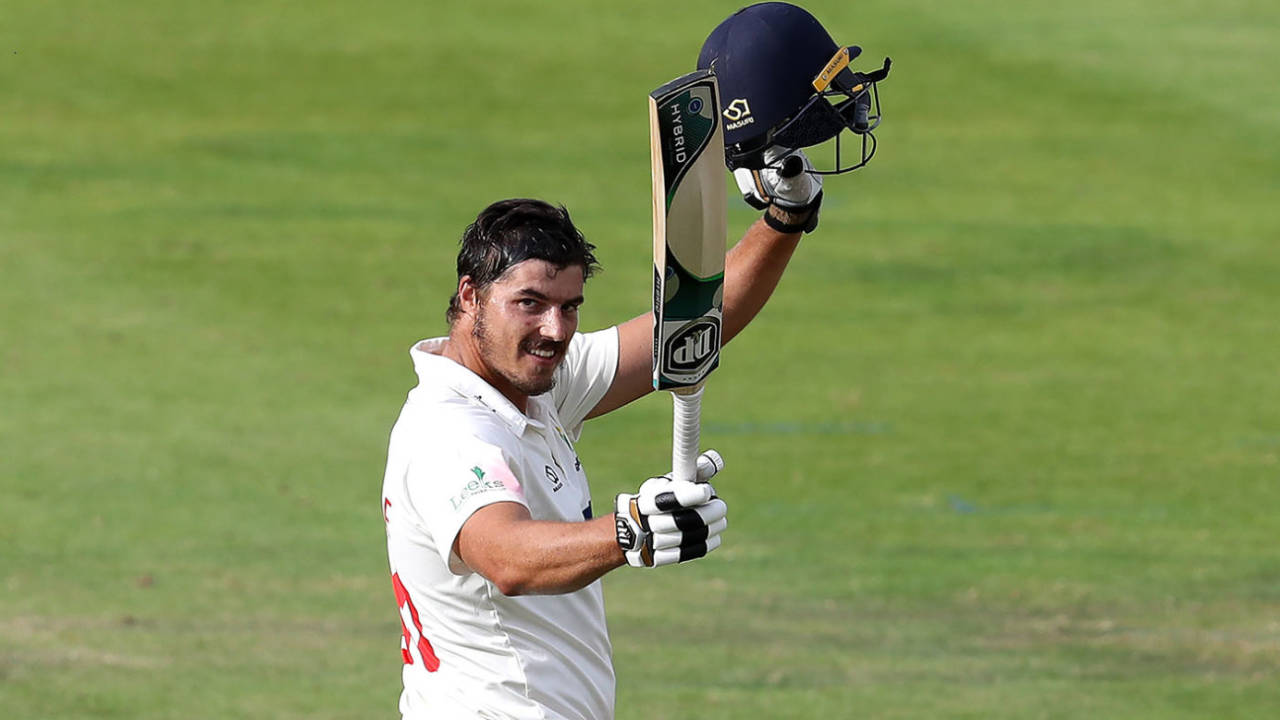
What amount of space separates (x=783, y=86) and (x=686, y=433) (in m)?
1.55

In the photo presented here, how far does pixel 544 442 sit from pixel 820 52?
147 centimetres

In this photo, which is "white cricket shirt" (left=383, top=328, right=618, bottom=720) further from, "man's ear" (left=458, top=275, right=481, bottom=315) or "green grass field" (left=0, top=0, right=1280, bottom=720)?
"green grass field" (left=0, top=0, right=1280, bottom=720)

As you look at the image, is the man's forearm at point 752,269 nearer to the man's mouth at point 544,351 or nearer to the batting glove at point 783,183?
the batting glove at point 783,183

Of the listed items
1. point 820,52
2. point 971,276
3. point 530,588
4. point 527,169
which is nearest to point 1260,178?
point 971,276

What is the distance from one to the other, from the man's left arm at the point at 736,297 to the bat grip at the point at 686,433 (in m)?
1.31

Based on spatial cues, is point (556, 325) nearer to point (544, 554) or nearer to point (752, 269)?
point (544, 554)

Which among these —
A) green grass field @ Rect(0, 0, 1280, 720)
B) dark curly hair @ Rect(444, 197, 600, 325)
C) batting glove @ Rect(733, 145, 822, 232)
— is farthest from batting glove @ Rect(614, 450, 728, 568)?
green grass field @ Rect(0, 0, 1280, 720)

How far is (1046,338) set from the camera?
1549 cm

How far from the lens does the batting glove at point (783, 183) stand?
19.1 ft

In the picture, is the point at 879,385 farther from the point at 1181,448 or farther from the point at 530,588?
the point at 530,588

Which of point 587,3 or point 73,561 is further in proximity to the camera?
point 587,3

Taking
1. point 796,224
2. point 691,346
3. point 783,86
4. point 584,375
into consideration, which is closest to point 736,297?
point 796,224

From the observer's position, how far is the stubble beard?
521 cm

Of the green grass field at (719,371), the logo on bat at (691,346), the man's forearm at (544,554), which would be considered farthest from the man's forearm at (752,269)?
the green grass field at (719,371)
